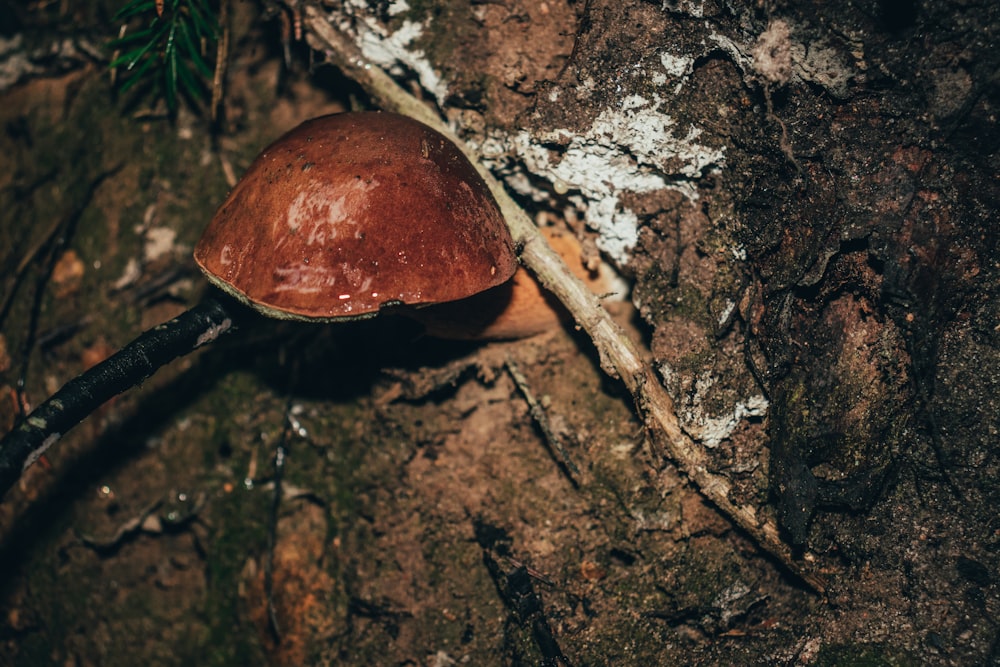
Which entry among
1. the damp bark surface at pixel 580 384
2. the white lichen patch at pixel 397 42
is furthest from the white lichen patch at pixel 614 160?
the white lichen patch at pixel 397 42

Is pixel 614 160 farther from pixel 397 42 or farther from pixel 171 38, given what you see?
pixel 171 38

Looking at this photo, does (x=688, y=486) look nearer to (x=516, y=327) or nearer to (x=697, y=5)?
(x=516, y=327)

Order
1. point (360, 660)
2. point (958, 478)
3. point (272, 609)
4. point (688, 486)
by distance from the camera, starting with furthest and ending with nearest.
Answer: point (272, 609) → point (360, 660) → point (688, 486) → point (958, 478)

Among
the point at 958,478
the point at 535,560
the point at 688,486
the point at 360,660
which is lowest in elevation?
the point at 360,660

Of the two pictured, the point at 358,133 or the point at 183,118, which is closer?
the point at 358,133

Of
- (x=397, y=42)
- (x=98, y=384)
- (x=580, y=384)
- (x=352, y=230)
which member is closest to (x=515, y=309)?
(x=580, y=384)

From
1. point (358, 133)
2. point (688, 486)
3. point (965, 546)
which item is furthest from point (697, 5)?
point (965, 546)
